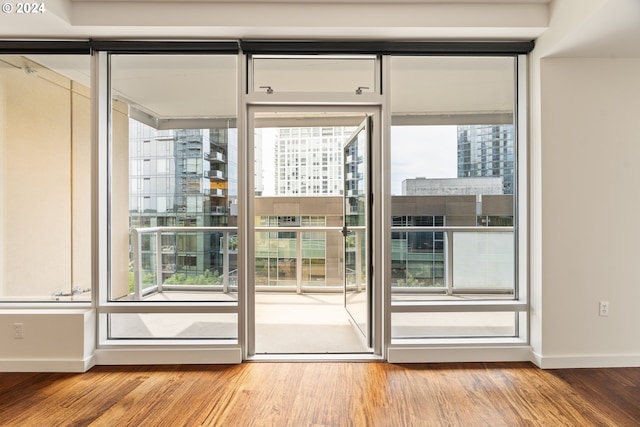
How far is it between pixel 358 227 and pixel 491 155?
1.30m

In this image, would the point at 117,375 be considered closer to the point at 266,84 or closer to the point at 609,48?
the point at 266,84

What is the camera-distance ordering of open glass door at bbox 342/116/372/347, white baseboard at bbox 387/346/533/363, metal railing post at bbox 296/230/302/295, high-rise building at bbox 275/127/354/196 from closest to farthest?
white baseboard at bbox 387/346/533/363, open glass door at bbox 342/116/372/347, metal railing post at bbox 296/230/302/295, high-rise building at bbox 275/127/354/196

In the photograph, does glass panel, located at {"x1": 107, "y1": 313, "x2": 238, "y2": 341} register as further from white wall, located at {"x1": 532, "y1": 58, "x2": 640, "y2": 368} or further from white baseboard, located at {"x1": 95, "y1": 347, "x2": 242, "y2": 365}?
white wall, located at {"x1": 532, "y1": 58, "x2": 640, "y2": 368}

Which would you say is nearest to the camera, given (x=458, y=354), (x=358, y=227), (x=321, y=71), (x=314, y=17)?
(x=314, y=17)

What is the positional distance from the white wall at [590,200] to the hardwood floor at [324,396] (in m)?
0.36

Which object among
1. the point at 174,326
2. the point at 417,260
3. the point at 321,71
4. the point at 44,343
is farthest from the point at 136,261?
the point at 417,260

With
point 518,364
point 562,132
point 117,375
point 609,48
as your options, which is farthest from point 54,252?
point 609,48

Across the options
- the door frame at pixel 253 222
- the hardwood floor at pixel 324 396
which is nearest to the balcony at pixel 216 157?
the door frame at pixel 253 222

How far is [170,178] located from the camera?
2949mm

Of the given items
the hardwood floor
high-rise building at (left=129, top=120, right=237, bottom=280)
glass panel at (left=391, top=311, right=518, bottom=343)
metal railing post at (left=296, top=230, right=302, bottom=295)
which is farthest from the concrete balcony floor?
metal railing post at (left=296, top=230, right=302, bottom=295)

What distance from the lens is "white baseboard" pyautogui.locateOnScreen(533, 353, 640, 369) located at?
2709 millimetres

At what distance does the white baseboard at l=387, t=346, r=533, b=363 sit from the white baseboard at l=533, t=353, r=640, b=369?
0.50 ft

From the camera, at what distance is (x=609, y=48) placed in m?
2.57

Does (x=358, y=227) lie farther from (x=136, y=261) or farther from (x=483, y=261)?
(x=136, y=261)
